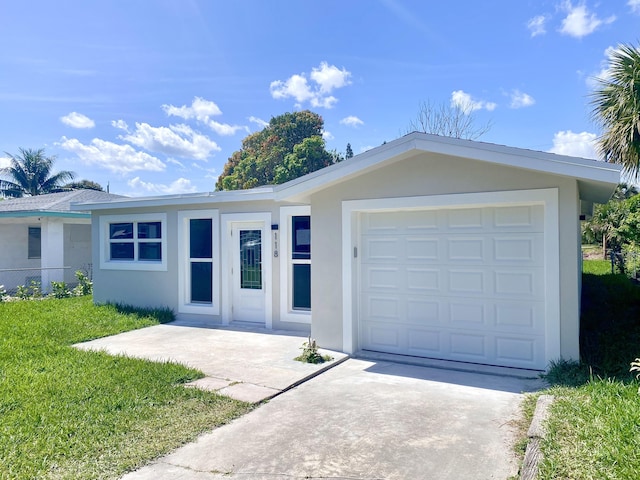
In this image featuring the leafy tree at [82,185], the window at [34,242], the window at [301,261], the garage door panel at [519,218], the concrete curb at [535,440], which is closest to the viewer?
the concrete curb at [535,440]

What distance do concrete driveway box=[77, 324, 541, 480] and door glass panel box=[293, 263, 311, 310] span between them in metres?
2.20

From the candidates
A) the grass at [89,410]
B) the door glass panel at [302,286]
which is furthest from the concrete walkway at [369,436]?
the door glass panel at [302,286]

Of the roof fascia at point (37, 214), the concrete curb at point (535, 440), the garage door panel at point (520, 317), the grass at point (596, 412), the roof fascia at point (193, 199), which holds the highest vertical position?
the roof fascia at point (37, 214)

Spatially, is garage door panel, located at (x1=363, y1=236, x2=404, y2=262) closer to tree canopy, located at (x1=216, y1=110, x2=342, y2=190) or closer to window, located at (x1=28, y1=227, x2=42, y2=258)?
window, located at (x1=28, y1=227, x2=42, y2=258)

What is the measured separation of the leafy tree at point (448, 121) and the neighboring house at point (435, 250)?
14.3 meters

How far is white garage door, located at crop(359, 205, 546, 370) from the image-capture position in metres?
5.86

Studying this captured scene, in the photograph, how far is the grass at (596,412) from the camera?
2863 mm

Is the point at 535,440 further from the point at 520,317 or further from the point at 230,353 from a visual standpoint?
the point at 230,353

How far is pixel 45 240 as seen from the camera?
14922 mm

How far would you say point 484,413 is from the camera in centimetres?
443

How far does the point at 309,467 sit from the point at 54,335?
7.07 meters

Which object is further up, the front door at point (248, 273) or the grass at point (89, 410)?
the front door at point (248, 273)

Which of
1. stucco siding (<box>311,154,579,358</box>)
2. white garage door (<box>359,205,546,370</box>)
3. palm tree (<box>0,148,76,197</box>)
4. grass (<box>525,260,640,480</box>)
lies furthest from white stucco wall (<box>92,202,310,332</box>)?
palm tree (<box>0,148,76,197</box>)

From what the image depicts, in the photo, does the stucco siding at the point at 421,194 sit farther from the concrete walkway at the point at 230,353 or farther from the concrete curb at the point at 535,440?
the concrete curb at the point at 535,440
